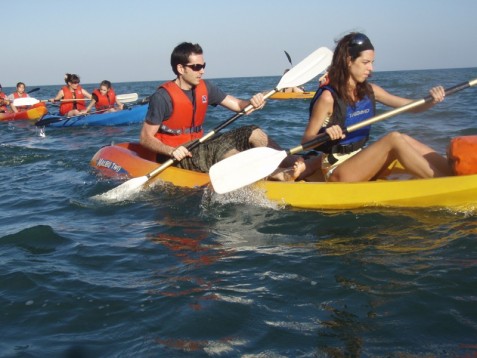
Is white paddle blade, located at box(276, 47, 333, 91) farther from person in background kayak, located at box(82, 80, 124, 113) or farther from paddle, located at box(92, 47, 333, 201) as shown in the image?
person in background kayak, located at box(82, 80, 124, 113)

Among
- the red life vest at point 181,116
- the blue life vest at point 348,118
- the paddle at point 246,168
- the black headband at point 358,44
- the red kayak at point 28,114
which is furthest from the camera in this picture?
the red kayak at point 28,114

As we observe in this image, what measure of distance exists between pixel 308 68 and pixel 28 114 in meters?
12.0

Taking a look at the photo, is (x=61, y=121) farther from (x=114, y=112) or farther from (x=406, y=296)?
(x=406, y=296)

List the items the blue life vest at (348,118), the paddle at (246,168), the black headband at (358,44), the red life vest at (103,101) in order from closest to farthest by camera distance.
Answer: the black headband at (358,44) < the blue life vest at (348,118) < the paddle at (246,168) < the red life vest at (103,101)

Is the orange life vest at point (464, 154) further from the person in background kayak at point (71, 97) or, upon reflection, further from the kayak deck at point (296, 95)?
the kayak deck at point (296, 95)

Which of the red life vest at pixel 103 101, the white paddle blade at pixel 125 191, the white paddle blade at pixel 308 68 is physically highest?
the white paddle blade at pixel 308 68

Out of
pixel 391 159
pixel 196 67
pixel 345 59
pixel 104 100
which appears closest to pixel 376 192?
pixel 391 159

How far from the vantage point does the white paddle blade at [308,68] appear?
6.18 m

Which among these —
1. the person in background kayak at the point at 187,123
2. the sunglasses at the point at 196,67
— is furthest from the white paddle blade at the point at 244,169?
the sunglasses at the point at 196,67

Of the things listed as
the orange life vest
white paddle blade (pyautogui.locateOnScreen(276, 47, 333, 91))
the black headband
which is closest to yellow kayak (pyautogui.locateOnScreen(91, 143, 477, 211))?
the orange life vest

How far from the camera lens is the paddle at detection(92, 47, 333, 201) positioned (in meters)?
5.73

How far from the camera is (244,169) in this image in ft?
16.2

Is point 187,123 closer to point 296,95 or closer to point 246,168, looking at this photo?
point 246,168

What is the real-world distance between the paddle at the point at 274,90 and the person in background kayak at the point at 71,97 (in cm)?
929
